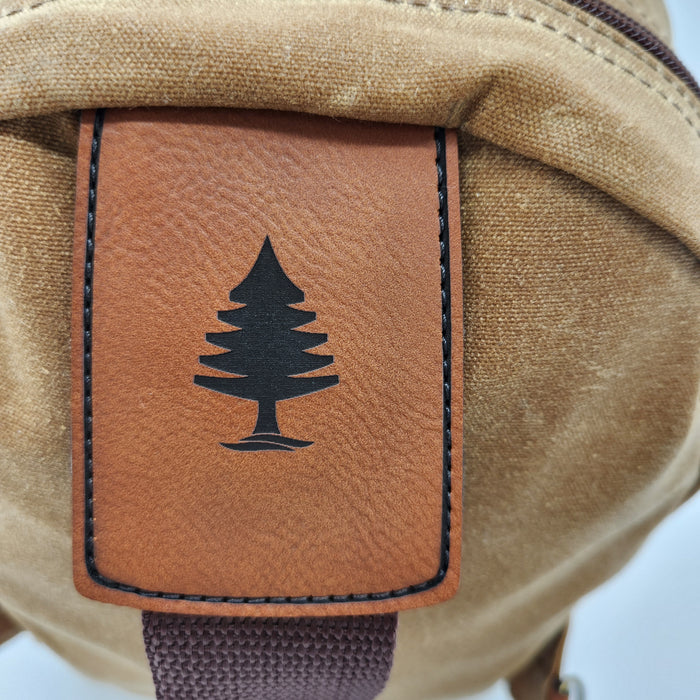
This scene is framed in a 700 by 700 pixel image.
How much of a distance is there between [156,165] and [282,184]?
6 cm

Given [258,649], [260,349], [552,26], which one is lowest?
[258,649]

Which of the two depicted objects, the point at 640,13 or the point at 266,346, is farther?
the point at 640,13

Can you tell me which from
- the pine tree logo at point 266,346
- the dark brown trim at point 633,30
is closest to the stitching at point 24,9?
the pine tree logo at point 266,346

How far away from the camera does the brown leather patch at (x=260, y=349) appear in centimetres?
34

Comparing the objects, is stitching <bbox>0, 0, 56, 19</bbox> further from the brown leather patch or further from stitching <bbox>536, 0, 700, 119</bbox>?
stitching <bbox>536, 0, 700, 119</bbox>

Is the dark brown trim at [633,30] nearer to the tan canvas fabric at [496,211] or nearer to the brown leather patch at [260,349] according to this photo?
the tan canvas fabric at [496,211]

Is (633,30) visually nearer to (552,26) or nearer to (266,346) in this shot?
(552,26)

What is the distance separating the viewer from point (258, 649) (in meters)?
0.42

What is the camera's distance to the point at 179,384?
0.35m

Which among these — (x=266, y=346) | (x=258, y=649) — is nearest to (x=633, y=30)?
(x=266, y=346)

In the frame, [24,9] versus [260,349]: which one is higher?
[24,9]

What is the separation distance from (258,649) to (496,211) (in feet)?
0.91

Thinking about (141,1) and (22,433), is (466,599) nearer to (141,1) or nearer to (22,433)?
(22,433)

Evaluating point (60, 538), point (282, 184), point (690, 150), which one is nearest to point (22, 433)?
point (60, 538)
